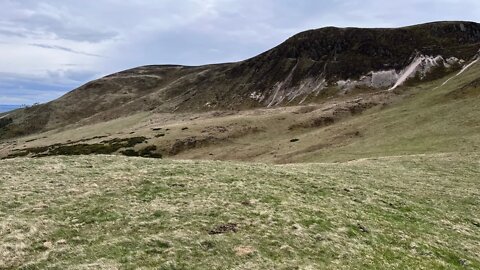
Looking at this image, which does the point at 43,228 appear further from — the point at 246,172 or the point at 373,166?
the point at 373,166

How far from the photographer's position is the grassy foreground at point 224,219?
19312 mm

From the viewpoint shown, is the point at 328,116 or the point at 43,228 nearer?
the point at 43,228

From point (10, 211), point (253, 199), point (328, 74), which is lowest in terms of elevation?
point (253, 199)

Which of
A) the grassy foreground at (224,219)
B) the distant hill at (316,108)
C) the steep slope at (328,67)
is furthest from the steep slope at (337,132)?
the grassy foreground at (224,219)

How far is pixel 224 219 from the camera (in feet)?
76.3

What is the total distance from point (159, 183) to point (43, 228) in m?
9.46

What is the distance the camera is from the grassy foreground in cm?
1931

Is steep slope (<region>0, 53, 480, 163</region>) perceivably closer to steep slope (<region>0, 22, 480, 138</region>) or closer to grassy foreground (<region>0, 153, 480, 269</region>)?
steep slope (<region>0, 22, 480, 138</region>)

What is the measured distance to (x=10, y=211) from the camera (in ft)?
79.8

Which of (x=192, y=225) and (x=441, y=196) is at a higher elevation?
(x=192, y=225)

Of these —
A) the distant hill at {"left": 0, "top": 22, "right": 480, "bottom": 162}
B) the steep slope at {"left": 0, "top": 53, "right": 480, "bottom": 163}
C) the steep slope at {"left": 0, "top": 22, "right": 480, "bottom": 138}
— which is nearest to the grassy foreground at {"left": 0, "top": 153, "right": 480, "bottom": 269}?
the steep slope at {"left": 0, "top": 53, "right": 480, "bottom": 163}

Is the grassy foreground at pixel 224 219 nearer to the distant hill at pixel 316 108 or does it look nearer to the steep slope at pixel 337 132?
the steep slope at pixel 337 132

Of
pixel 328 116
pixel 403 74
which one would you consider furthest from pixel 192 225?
pixel 403 74

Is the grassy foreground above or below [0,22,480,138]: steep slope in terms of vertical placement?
below
